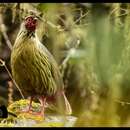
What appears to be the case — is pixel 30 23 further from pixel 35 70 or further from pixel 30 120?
pixel 30 120

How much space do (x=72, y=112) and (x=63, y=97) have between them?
0.07 m

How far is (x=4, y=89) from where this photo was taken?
319 centimetres

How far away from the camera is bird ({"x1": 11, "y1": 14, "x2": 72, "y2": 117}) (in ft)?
9.59

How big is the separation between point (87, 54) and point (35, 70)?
0.24 meters

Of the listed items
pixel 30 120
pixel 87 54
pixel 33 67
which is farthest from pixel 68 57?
pixel 30 120

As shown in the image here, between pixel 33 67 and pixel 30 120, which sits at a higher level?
pixel 33 67

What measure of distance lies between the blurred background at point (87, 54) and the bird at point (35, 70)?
0.14 feet

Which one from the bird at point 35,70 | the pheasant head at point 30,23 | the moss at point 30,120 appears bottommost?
the moss at point 30,120

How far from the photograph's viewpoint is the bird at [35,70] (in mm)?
2924

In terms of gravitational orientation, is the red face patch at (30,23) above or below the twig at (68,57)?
above

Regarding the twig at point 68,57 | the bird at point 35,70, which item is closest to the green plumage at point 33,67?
the bird at point 35,70

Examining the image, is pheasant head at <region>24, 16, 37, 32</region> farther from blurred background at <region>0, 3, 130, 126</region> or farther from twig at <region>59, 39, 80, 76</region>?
twig at <region>59, 39, 80, 76</region>

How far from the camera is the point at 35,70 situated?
2.94m

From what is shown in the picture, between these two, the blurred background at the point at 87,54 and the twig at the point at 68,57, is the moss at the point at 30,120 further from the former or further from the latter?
the twig at the point at 68,57
